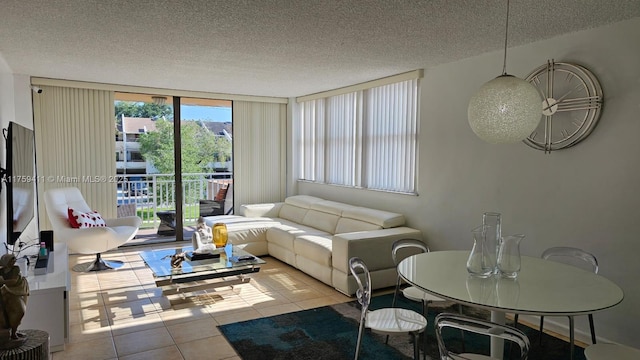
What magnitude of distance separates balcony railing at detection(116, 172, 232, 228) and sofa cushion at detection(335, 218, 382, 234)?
254 cm

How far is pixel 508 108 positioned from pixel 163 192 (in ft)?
19.7

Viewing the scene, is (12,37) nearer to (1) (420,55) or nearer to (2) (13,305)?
(2) (13,305)

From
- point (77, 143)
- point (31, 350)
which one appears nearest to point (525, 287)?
point (31, 350)

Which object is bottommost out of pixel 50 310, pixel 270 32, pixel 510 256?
pixel 50 310

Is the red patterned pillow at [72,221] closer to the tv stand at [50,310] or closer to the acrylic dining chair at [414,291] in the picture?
the tv stand at [50,310]

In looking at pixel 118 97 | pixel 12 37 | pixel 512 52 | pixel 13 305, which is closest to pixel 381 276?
pixel 512 52

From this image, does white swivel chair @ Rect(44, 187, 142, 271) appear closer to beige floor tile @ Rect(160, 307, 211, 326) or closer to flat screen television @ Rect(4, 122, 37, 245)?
flat screen television @ Rect(4, 122, 37, 245)

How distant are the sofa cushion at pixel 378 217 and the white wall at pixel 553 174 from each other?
0.23m

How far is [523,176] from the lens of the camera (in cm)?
352

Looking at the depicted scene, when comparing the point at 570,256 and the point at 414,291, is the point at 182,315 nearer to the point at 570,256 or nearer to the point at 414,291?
the point at 414,291

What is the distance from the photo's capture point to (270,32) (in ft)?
10.2

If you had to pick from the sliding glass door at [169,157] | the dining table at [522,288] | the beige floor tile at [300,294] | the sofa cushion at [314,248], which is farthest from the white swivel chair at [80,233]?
the dining table at [522,288]

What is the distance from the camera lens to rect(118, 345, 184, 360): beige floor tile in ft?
9.27

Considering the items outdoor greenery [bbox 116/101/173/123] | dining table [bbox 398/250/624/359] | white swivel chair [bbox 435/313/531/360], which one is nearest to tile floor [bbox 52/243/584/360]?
dining table [bbox 398/250/624/359]
